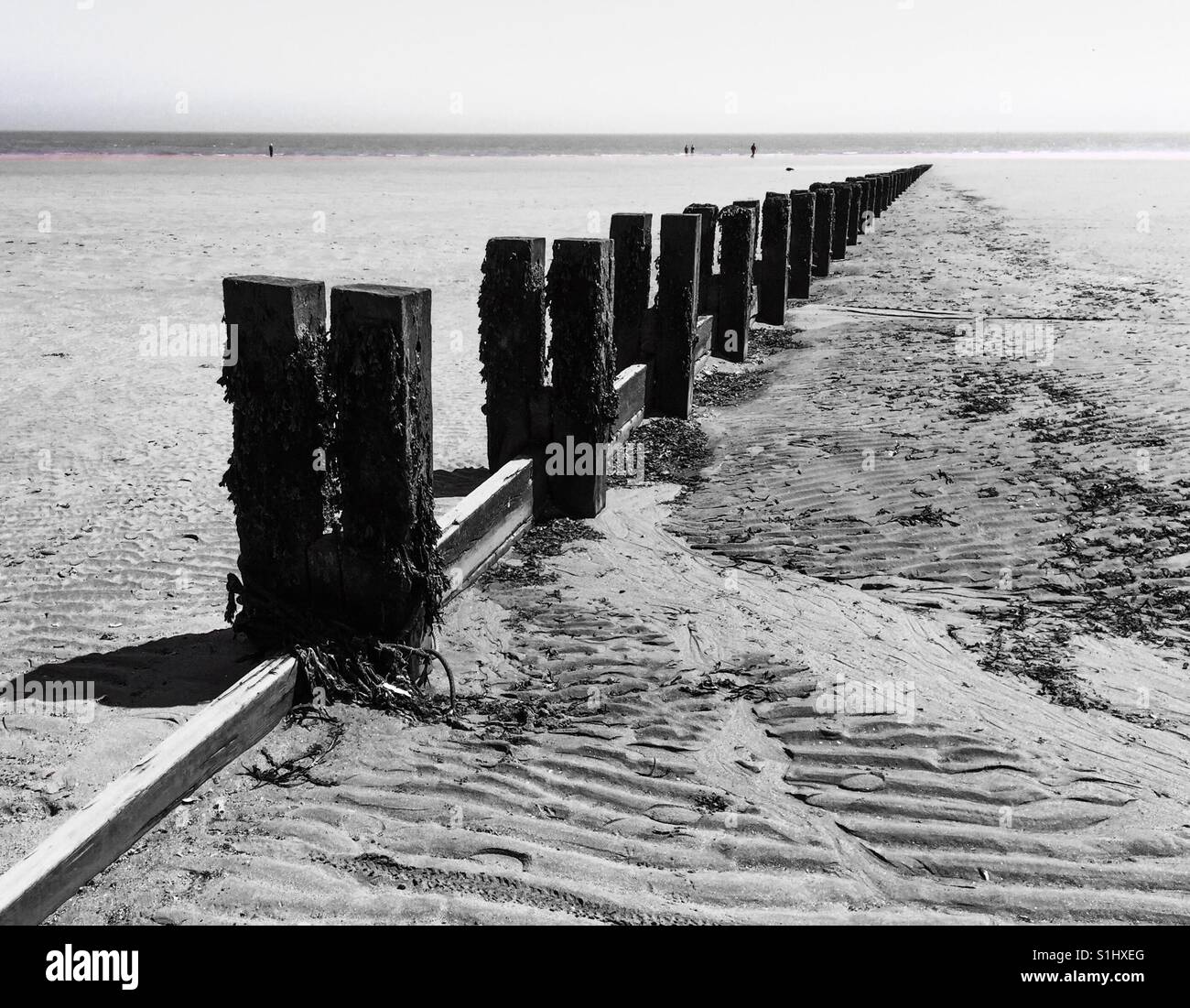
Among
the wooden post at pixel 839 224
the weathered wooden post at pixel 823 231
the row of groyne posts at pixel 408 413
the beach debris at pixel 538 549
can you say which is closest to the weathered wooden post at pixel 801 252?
the weathered wooden post at pixel 823 231

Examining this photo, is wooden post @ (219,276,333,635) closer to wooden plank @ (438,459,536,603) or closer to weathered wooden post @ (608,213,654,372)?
wooden plank @ (438,459,536,603)

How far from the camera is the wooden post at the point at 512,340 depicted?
5.36 m

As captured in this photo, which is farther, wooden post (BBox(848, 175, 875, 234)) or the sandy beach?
wooden post (BBox(848, 175, 875, 234))

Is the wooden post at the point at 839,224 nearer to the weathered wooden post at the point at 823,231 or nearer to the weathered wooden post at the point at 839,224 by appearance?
the weathered wooden post at the point at 839,224

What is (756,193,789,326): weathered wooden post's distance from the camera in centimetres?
1144

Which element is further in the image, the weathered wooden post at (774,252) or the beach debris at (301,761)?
the weathered wooden post at (774,252)

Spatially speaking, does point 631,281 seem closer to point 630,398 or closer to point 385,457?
point 630,398

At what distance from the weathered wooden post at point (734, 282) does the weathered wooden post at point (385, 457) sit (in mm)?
5893

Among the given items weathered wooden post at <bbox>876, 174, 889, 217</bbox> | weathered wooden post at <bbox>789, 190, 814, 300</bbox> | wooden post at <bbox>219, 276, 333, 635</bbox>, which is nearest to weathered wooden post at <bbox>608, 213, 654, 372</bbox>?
wooden post at <bbox>219, 276, 333, 635</bbox>

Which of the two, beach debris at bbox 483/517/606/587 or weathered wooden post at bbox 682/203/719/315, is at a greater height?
weathered wooden post at bbox 682/203/719/315

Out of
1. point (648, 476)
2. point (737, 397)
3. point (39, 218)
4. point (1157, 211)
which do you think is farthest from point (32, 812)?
point (1157, 211)

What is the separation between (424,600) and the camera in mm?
3895

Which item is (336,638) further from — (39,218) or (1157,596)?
(39,218)

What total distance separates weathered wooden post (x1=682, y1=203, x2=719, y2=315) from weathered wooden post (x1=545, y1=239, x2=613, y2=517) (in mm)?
2608
